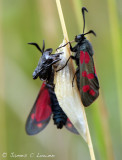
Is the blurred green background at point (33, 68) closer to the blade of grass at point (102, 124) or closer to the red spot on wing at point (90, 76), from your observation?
the blade of grass at point (102, 124)

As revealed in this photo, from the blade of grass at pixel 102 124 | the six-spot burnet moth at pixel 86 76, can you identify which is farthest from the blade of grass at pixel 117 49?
the six-spot burnet moth at pixel 86 76

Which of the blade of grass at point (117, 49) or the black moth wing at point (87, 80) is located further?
the blade of grass at point (117, 49)

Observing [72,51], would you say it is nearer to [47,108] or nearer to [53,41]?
[47,108]

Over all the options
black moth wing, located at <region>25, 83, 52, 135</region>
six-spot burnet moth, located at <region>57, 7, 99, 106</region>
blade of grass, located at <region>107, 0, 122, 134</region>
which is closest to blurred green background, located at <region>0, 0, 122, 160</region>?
blade of grass, located at <region>107, 0, 122, 134</region>

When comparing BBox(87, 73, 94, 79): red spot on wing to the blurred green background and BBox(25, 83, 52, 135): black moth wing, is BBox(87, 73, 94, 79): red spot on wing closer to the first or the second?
BBox(25, 83, 52, 135): black moth wing

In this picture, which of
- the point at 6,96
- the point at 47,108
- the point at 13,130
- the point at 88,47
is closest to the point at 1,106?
the point at 6,96
